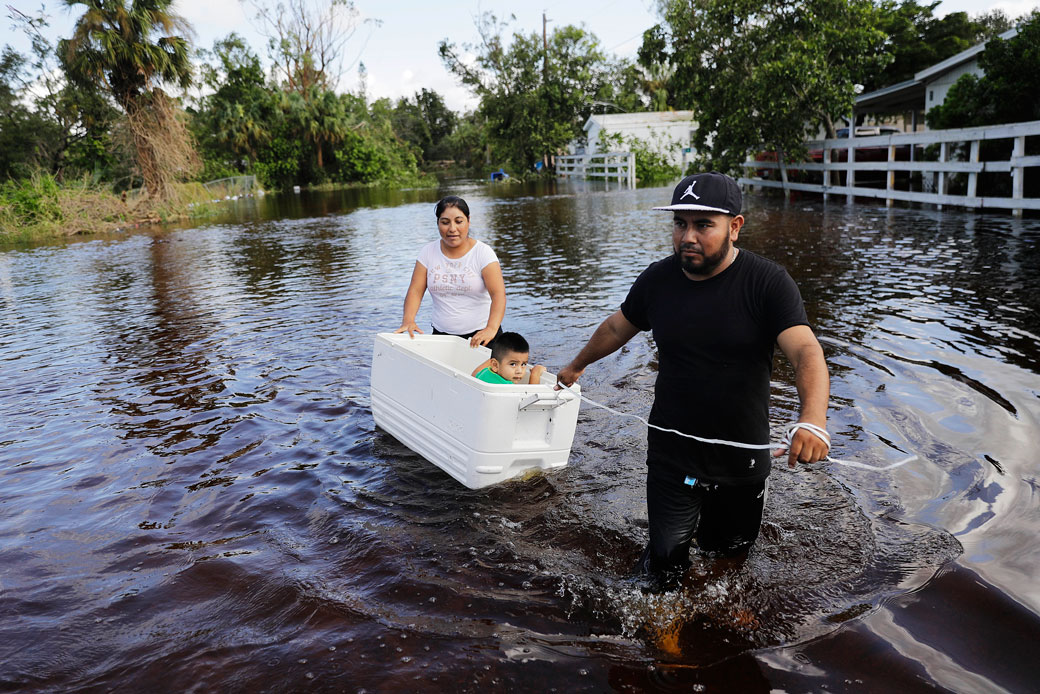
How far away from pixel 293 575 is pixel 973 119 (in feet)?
65.7

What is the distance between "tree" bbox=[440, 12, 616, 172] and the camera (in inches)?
1922

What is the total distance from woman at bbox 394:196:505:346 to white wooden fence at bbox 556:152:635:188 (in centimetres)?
3113

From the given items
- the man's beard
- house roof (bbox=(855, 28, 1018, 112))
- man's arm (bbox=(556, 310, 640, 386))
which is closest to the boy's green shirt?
man's arm (bbox=(556, 310, 640, 386))

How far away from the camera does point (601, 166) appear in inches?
1630

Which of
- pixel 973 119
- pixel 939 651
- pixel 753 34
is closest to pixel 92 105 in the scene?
pixel 753 34

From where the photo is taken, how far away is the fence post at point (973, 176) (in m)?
15.8

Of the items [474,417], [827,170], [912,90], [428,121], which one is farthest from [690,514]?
[428,121]

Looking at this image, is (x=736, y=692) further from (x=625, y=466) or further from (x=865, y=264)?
(x=865, y=264)

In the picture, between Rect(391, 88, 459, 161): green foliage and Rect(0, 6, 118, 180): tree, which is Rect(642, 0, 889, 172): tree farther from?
Rect(391, 88, 459, 161): green foliage

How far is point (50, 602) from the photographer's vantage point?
3.91 metres

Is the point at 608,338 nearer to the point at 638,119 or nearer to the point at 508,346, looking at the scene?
the point at 508,346

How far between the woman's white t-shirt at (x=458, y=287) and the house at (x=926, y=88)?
17553 millimetres

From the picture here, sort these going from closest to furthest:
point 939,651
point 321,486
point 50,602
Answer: point 939,651 < point 50,602 < point 321,486

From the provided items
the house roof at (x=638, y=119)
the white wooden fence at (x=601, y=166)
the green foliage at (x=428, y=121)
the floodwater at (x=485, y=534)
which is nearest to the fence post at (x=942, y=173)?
the floodwater at (x=485, y=534)
